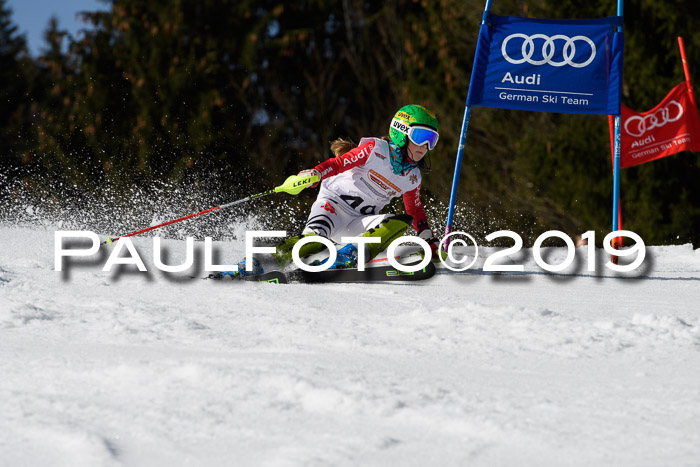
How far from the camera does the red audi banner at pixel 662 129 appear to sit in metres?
7.95

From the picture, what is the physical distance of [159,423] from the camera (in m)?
2.09

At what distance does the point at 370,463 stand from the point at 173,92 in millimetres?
14403

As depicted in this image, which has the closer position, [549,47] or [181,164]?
[549,47]

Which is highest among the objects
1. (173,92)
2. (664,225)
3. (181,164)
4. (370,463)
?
(173,92)

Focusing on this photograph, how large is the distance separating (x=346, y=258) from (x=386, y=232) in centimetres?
30

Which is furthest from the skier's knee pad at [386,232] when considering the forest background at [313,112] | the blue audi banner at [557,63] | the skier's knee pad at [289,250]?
the forest background at [313,112]

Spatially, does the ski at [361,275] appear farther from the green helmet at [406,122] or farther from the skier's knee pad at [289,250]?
the green helmet at [406,122]

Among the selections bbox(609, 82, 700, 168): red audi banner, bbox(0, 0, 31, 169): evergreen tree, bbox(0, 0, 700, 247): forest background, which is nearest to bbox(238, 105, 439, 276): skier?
bbox(609, 82, 700, 168): red audi banner

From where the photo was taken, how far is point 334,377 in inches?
98.3

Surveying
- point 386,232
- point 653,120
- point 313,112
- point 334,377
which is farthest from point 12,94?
point 334,377

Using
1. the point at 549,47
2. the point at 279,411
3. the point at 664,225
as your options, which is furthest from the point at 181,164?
the point at 279,411

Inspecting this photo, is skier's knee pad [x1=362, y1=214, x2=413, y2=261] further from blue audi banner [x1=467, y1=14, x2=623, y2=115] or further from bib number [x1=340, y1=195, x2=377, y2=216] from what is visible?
blue audi banner [x1=467, y1=14, x2=623, y2=115]

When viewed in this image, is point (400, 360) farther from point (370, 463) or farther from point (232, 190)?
point (232, 190)

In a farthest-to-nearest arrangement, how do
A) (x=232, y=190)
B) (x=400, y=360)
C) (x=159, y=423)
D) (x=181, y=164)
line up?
(x=232, y=190) → (x=181, y=164) → (x=400, y=360) → (x=159, y=423)
